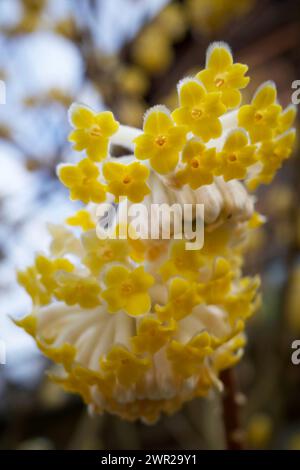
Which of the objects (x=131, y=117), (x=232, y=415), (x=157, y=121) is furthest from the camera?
(x=131, y=117)

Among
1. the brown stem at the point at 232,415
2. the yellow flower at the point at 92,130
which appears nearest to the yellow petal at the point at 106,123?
the yellow flower at the point at 92,130

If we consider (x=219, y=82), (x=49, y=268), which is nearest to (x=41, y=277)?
(x=49, y=268)

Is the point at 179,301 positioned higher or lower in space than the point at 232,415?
higher

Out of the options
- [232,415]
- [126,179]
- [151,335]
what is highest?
[126,179]

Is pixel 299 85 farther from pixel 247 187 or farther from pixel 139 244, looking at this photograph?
pixel 139 244

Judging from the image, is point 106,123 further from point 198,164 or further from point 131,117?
point 131,117

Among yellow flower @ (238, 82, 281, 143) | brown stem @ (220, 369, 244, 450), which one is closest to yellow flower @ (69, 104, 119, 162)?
yellow flower @ (238, 82, 281, 143)

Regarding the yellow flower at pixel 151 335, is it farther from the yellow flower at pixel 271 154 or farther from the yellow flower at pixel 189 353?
the yellow flower at pixel 271 154

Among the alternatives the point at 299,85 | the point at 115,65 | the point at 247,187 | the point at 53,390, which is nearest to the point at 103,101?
the point at 115,65
